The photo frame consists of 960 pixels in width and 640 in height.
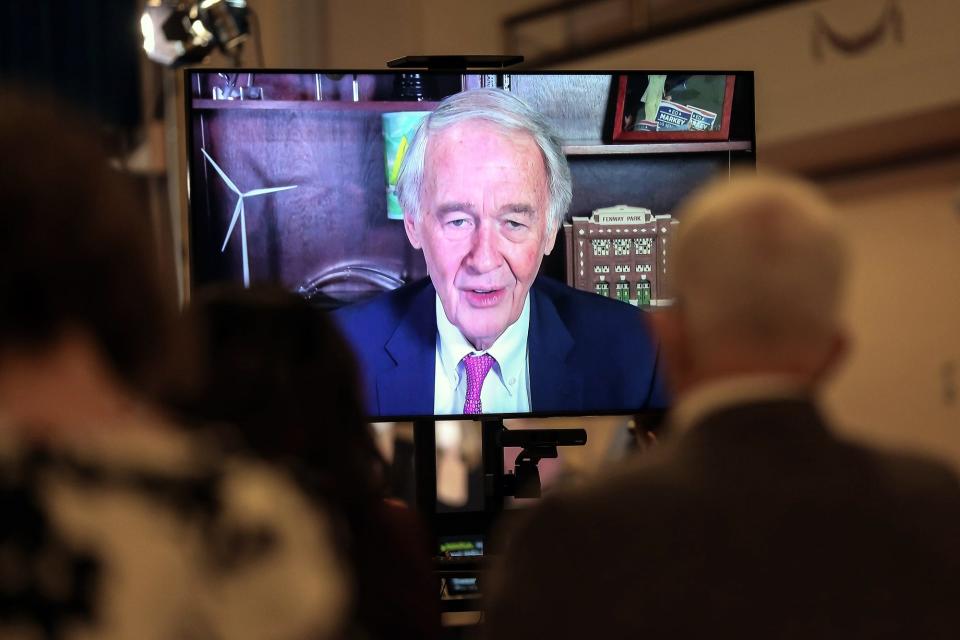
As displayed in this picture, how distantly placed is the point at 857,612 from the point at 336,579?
1.63ft

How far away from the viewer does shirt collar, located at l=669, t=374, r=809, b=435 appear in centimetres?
126

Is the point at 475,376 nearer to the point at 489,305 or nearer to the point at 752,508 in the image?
the point at 489,305

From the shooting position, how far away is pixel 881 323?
288 inches

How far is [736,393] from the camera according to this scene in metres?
1.26

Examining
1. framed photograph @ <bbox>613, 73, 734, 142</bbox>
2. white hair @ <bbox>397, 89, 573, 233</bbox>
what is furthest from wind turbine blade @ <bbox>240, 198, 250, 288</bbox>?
framed photograph @ <bbox>613, 73, 734, 142</bbox>

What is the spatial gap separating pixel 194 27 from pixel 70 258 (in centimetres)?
441

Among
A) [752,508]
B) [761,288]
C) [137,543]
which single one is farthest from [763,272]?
[137,543]

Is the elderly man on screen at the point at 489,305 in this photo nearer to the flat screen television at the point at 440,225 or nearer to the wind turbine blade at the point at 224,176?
the flat screen television at the point at 440,225

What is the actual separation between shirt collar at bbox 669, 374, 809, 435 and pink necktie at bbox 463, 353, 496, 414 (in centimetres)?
244

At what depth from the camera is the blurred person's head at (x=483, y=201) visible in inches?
146

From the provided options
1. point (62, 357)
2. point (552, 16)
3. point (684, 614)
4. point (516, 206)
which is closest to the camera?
point (62, 357)

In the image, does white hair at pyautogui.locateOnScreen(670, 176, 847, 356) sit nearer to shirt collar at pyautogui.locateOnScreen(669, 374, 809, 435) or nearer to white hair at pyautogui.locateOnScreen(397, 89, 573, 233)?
shirt collar at pyautogui.locateOnScreen(669, 374, 809, 435)

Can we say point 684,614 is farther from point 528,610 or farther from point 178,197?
point 178,197

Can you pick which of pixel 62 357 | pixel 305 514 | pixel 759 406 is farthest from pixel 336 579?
pixel 759 406
